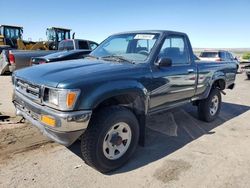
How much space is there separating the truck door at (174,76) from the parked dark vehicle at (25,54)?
4.29 m

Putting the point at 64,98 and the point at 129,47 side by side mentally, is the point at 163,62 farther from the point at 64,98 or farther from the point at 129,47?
the point at 64,98

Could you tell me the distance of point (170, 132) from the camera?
5.24 m

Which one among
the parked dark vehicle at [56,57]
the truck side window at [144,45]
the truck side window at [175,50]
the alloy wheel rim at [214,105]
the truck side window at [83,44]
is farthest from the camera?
the truck side window at [83,44]

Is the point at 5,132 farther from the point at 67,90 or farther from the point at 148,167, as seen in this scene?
the point at 148,167

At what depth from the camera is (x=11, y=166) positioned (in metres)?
3.58

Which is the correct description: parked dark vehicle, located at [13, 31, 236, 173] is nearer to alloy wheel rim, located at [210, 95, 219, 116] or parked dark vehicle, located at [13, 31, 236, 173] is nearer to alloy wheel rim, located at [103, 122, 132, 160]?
alloy wheel rim, located at [103, 122, 132, 160]

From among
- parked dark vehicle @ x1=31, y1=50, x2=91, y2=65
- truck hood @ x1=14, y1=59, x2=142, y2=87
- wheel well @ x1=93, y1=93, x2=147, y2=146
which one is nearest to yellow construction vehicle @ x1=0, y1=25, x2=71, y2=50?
parked dark vehicle @ x1=31, y1=50, x2=91, y2=65

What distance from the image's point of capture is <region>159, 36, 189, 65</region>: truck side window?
4516mm

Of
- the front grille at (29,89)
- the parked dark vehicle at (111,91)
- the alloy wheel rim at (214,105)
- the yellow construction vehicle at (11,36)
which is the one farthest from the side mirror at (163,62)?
the yellow construction vehicle at (11,36)

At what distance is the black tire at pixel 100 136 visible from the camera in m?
3.30

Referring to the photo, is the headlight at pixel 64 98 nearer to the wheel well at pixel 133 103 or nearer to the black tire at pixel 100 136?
the black tire at pixel 100 136

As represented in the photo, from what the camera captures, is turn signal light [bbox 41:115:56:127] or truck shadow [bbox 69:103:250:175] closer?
turn signal light [bbox 41:115:56:127]

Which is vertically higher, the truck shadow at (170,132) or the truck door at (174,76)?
the truck door at (174,76)

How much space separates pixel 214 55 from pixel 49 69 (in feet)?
48.5
